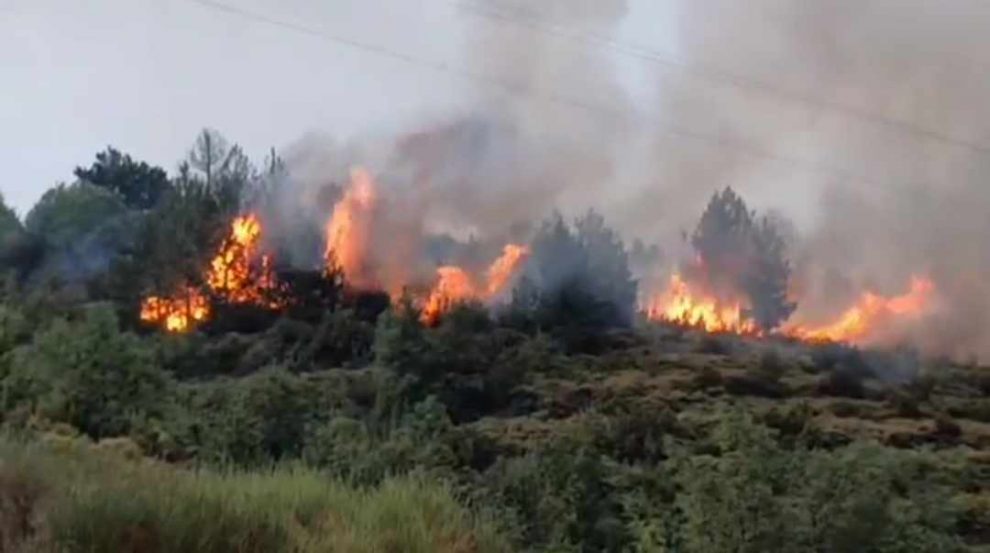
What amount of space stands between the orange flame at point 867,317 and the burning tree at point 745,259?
1.15 m

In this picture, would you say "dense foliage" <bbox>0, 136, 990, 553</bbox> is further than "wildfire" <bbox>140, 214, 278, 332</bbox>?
No

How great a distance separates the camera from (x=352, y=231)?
3809 cm

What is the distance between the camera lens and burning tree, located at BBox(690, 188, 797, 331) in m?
36.1

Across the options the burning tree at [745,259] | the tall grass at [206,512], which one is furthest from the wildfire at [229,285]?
the tall grass at [206,512]

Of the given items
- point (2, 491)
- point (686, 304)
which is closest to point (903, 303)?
point (686, 304)

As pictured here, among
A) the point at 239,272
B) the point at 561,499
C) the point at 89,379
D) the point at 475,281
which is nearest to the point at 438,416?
the point at 561,499

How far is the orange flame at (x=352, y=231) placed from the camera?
37162 millimetres

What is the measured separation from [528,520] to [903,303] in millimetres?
17119

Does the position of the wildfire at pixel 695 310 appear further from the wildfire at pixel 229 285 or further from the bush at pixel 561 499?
the bush at pixel 561 499

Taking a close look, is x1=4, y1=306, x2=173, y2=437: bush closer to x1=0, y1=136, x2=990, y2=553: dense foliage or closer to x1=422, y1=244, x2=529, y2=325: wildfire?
x1=0, y1=136, x2=990, y2=553: dense foliage

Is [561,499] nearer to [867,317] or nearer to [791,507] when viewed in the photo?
[791,507]

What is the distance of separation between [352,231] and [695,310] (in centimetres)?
974

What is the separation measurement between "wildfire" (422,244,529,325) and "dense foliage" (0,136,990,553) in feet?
2.64

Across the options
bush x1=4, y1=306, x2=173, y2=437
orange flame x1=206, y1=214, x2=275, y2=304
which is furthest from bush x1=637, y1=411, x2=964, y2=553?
orange flame x1=206, y1=214, x2=275, y2=304
